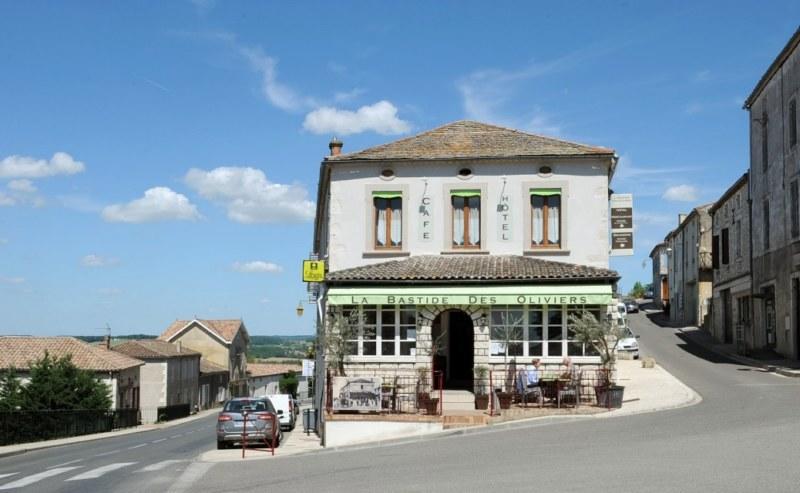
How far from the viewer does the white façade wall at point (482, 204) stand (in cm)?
2906

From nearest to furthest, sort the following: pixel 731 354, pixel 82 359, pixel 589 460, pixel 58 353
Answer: pixel 589 460
pixel 731 354
pixel 82 359
pixel 58 353

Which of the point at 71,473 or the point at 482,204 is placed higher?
the point at 482,204

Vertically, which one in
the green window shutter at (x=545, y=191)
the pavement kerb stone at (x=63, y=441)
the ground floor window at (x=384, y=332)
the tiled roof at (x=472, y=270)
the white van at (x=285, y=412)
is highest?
the green window shutter at (x=545, y=191)

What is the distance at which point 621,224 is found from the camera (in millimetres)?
29422

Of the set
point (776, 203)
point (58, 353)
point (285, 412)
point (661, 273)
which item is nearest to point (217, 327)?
point (58, 353)

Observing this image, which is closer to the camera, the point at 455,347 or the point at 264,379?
the point at 455,347

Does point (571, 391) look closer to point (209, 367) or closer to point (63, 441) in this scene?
point (63, 441)

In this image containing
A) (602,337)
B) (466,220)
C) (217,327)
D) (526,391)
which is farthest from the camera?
(217,327)

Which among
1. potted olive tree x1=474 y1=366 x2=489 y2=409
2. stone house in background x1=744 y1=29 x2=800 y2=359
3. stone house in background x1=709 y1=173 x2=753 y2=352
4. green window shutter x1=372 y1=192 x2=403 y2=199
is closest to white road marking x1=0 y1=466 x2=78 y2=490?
potted olive tree x1=474 y1=366 x2=489 y2=409

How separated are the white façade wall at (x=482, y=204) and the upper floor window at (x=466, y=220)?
29 centimetres

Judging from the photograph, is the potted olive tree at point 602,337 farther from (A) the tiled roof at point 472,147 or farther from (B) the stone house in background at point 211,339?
(B) the stone house in background at point 211,339

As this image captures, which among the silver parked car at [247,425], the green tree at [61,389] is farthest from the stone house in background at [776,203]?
the green tree at [61,389]

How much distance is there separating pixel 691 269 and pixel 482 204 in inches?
1463

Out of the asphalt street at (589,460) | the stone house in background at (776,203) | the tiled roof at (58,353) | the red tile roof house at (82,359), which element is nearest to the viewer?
the asphalt street at (589,460)
